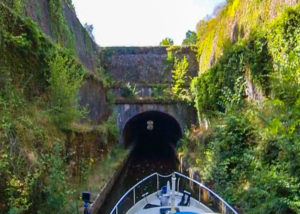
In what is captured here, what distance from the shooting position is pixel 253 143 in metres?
7.09

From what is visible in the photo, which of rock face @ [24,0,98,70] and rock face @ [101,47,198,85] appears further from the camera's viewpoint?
rock face @ [101,47,198,85]

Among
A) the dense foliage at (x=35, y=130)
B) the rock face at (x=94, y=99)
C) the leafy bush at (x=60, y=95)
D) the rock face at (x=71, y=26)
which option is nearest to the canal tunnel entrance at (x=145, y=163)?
the dense foliage at (x=35, y=130)

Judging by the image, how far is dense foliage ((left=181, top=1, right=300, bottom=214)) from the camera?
475 cm

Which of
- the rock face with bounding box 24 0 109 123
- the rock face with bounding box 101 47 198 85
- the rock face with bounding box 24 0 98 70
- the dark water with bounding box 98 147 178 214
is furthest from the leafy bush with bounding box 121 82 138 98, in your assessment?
the dark water with bounding box 98 147 178 214

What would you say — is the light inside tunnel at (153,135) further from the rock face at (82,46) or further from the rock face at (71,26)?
the rock face at (71,26)

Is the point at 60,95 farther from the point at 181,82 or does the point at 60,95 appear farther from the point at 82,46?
the point at 181,82

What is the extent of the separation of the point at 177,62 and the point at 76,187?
48.5 feet

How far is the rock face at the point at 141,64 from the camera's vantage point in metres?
20.2

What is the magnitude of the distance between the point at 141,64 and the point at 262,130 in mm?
15069

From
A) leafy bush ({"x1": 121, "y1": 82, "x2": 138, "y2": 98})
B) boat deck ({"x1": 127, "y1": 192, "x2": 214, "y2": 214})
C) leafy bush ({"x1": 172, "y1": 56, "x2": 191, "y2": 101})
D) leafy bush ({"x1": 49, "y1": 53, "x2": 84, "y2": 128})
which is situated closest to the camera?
boat deck ({"x1": 127, "y1": 192, "x2": 214, "y2": 214})

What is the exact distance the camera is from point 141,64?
67.5 feet

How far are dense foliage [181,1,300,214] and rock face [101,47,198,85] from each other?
9.68m

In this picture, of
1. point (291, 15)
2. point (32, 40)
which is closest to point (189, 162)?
point (291, 15)

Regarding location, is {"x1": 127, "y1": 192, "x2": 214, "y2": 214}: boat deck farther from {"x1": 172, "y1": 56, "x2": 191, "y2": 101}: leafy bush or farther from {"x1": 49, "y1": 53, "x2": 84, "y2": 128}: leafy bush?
{"x1": 172, "y1": 56, "x2": 191, "y2": 101}: leafy bush
